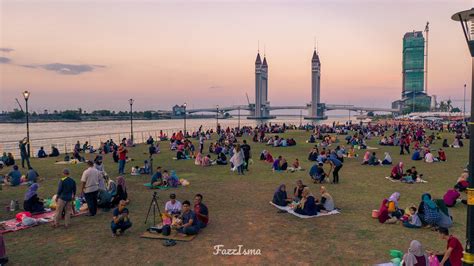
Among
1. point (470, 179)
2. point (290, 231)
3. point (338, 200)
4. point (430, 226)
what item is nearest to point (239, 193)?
point (338, 200)

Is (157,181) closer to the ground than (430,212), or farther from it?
closer to the ground

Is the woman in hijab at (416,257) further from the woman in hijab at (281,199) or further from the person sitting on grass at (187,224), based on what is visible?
the woman in hijab at (281,199)

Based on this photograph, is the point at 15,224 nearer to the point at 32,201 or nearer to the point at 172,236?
the point at 32,201

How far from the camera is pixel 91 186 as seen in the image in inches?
422

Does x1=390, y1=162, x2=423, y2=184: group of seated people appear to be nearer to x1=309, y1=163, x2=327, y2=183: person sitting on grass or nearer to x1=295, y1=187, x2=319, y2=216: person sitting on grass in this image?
x1=309, y1=163, x2=327, y2=183: person sitting on grass

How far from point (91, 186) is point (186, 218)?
3.53 metres

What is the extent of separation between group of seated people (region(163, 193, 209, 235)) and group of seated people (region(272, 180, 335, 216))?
3026 millimetres

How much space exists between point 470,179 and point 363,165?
17196 millimetres

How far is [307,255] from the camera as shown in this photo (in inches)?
303

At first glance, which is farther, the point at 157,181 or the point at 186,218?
the point at 157,181

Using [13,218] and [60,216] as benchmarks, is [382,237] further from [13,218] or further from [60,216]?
[13,218]

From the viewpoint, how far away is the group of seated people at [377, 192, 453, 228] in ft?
30.6

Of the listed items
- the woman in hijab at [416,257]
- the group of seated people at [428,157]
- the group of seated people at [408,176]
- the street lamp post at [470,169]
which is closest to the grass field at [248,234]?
the group of seated people at [408,176]

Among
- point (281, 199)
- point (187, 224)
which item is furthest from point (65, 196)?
point (281, 199)
